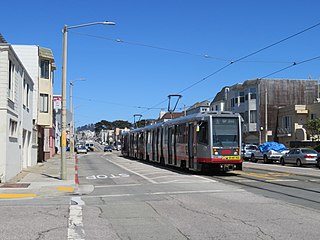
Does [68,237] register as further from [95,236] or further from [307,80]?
[307,80]

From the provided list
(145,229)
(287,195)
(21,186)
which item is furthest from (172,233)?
(21,186)

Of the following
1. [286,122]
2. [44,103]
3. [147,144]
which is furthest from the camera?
[286,122]

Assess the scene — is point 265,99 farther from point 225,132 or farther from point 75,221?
point 75,221

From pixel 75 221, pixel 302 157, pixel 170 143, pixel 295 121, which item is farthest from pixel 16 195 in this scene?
pixel 295 121

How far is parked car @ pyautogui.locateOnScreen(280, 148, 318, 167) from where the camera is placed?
33875 millimetres

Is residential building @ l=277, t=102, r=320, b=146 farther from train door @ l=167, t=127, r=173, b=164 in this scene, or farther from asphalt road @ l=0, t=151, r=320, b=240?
asphalt road @ l=0, t=151, r=320, b=240

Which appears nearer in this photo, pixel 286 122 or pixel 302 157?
pixel 302 157

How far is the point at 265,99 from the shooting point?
58.8 metres

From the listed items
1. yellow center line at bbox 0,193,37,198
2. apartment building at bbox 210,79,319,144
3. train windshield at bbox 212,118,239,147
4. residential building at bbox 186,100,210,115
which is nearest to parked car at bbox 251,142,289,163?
apartment building at bbox 210,79,319,144

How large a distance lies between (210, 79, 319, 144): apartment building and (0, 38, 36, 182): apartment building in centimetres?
4002

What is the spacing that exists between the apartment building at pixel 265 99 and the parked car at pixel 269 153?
47.0ft

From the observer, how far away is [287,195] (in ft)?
46.5

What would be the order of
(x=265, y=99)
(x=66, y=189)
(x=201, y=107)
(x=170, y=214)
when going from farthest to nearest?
(x=201, y=107) < (x=265, y=99) < (x=66, y=189) < (x=170, y=214)

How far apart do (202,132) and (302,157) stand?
1514cm
